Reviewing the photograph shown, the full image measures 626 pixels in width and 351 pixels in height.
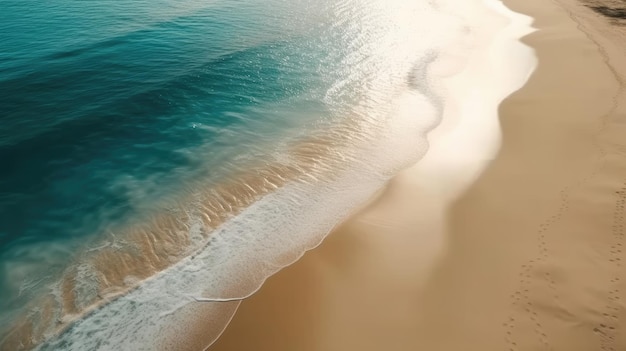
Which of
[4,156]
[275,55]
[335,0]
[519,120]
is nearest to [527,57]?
[519,120]

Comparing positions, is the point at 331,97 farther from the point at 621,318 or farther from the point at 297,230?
the point at 621,318

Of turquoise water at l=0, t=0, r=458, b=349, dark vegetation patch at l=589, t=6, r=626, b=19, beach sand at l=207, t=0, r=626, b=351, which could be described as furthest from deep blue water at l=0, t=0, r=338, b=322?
dark vegetation patch at l=589, t=6, r=626, b=19

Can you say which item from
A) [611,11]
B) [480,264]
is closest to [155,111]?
[480,264]

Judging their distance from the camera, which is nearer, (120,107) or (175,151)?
(175,151)

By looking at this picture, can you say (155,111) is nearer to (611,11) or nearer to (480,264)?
(480,264)

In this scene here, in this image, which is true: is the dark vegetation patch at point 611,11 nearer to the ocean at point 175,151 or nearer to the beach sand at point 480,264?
the ocean at point 175,151

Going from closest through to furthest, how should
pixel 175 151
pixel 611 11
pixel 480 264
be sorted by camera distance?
pixel 480 264 → pixel 175 151 → pixel 611 11

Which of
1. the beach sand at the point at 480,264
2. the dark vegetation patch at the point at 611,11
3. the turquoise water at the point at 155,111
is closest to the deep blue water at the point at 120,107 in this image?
the turquoise water at the point at 155,111
